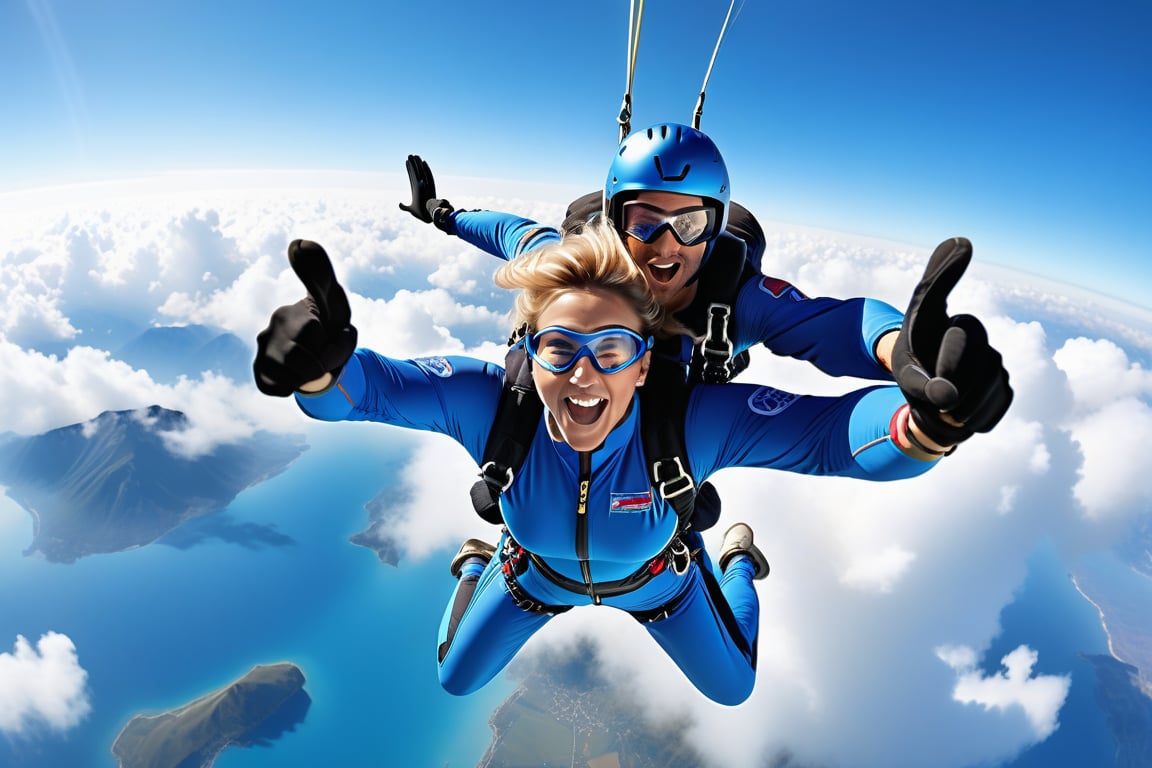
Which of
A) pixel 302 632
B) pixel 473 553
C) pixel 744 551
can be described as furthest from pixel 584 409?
pixel 302 632

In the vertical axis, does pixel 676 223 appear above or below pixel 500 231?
above

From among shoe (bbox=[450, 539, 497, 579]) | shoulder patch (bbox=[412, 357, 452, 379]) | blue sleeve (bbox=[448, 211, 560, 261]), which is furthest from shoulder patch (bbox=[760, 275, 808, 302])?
shoe (bbox=[450, 539, 497, 579])

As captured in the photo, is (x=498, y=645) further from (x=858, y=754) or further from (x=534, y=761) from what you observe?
(x=858, y=754)

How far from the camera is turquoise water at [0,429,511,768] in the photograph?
47.2m

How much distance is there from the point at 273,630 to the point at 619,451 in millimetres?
73123

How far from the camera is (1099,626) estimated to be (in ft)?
294

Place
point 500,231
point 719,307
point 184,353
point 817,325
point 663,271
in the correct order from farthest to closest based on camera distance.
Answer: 1. point 184,353
2. point 500,231
3. point 663,271
4. point 719,307
5. point 817,325

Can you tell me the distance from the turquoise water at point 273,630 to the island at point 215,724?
42.6 inches

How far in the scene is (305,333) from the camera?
114cm

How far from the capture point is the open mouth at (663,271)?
2.20m

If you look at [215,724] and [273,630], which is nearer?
[215,724]

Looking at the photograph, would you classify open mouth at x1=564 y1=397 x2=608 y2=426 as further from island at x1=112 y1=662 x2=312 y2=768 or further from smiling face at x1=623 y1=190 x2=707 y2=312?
island at x1=112 y1=662 x2=312 y2=768

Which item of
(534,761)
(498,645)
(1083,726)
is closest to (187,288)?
(534,761)

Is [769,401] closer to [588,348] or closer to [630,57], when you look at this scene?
[588,348]
